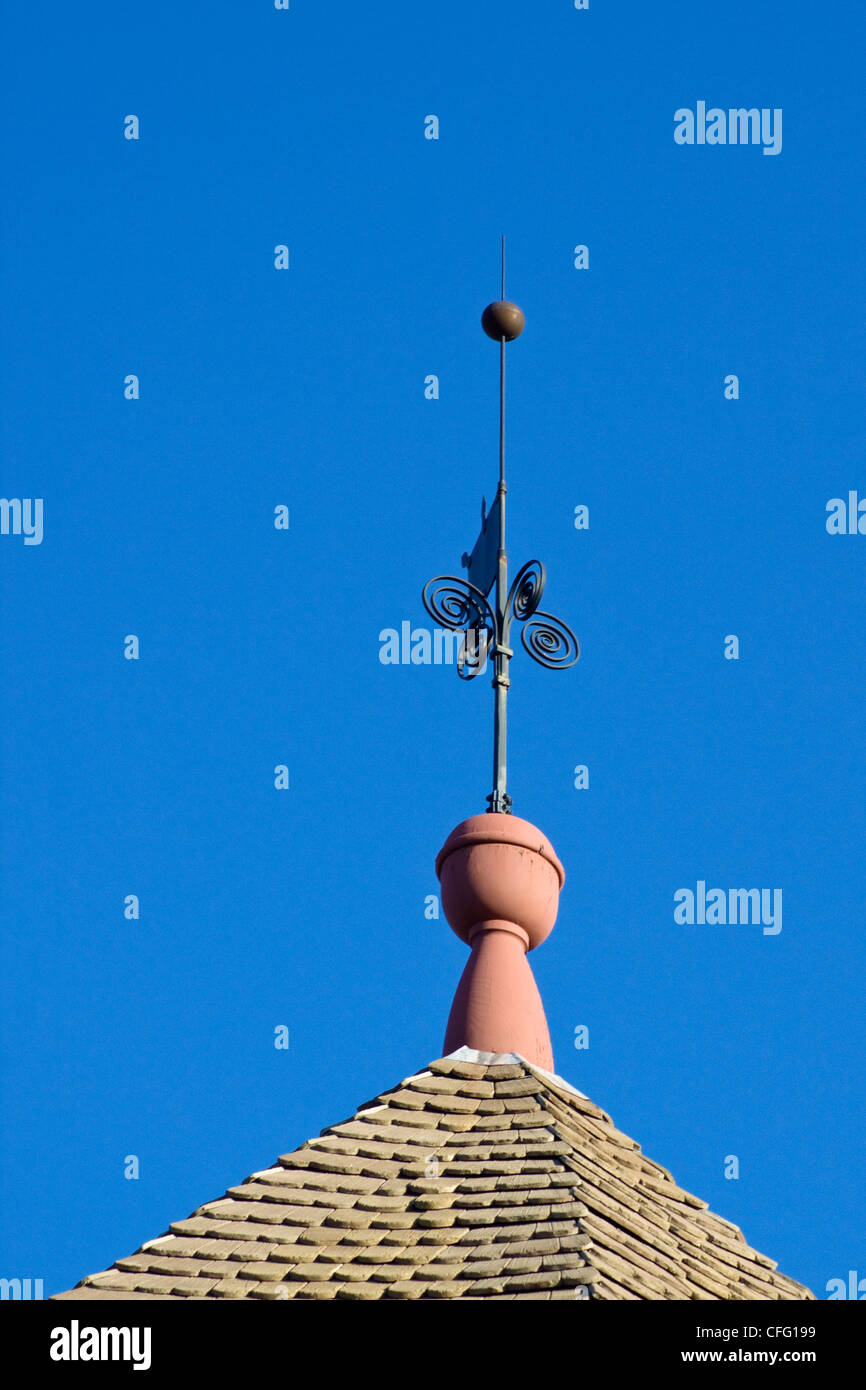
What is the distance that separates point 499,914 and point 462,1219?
7.94 ft

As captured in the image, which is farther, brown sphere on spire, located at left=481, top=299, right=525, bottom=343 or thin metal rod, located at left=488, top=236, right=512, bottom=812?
brown sphere on spire, located at left=481, top=299, right=525, bottom=343

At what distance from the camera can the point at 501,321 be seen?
14.5 meters

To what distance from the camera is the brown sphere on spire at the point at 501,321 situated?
14.5m

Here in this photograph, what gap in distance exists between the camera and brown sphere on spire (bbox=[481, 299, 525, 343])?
14531 mm

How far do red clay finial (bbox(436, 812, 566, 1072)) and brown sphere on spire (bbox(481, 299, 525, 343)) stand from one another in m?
3.44

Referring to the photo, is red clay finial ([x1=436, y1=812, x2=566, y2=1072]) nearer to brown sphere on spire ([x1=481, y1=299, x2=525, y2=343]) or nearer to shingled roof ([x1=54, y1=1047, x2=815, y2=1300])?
shingled roof ([x1=54, y1=1047, x2=815, y2=1300])

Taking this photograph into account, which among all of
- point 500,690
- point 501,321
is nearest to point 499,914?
point 500,690

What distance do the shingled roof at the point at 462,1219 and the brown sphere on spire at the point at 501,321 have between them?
4871 mm

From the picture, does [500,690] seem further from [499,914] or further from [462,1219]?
[462,1219]

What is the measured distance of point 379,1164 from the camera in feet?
35.1

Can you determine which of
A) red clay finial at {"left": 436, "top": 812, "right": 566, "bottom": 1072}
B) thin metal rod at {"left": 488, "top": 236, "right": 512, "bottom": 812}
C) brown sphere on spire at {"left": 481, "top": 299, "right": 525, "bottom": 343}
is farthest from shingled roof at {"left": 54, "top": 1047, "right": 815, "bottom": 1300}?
brown sphere on spire at {"left": 481, "top": 299, "right": 525, "bottom": 343}
